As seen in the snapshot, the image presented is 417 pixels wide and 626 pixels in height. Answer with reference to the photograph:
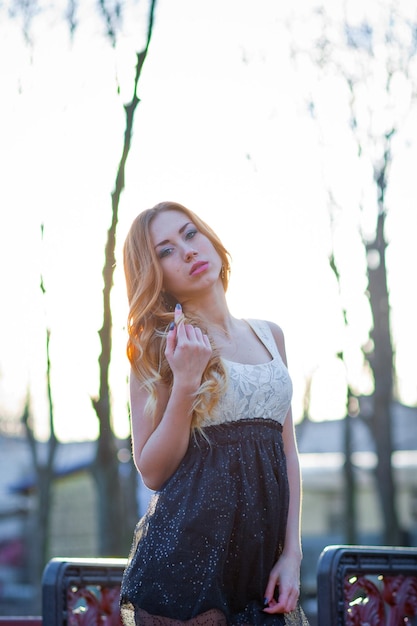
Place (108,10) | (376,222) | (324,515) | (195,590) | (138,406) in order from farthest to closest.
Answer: (324,515)
(376,222)
(108,10)
(138,406)
(195,590)

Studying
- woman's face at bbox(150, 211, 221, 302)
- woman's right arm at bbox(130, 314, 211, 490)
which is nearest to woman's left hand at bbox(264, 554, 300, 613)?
woman's right arm at bbox(130, 314, 211, 490)

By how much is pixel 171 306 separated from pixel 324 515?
1032 inches

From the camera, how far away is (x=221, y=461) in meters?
3.00

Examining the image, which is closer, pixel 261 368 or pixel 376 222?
pixel 261 368

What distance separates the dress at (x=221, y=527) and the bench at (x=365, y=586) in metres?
0.89

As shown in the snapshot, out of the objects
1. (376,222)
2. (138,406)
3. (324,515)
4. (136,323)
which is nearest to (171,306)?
(136,323)

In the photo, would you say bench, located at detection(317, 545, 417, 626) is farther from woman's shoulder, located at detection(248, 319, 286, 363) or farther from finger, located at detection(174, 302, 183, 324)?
finger, located at detection(174, 302, 183, 324)

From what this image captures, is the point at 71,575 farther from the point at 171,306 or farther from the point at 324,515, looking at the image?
the point at 324,515

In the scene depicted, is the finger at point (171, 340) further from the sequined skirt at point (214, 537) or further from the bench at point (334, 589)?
the bench at point (334, 589)

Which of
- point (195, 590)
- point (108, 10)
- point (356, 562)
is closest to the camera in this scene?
point (195, 590)

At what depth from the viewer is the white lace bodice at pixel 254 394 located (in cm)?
304

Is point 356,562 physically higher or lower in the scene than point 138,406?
lower

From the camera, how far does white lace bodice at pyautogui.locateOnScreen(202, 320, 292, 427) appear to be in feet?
9.98

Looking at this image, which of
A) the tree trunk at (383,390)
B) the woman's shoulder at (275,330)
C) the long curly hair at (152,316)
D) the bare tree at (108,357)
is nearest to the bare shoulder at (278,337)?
the woman's shoulder at (275,330)
